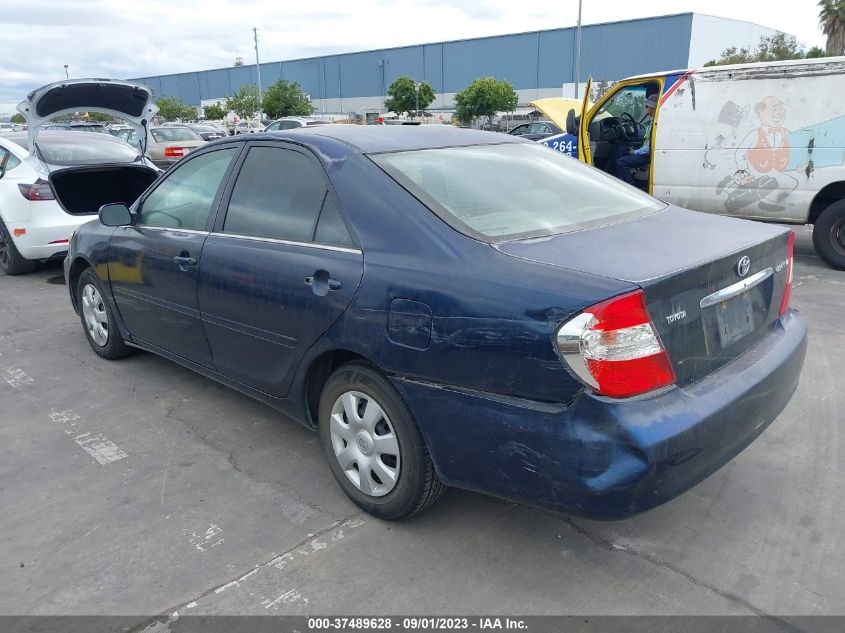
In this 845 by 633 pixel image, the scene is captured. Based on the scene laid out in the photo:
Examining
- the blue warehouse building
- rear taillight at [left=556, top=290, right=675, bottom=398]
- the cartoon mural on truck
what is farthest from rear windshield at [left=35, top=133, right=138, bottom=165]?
the blue warehouse building

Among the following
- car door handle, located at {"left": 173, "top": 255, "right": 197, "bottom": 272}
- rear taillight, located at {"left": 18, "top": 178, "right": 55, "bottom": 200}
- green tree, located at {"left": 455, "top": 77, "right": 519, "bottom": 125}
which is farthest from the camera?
green tree, located at {"left": 455, "top": 77, "right": 519, "bottom": 125}

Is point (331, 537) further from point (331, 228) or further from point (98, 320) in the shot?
point (98, 320)

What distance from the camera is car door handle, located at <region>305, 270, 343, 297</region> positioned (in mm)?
2799

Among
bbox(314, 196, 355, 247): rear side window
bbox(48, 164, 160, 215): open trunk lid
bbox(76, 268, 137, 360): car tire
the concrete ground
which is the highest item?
bbox(314, 196, 355, 247): rear side window

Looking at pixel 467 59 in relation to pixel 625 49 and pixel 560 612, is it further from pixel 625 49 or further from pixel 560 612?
pixel 560 612

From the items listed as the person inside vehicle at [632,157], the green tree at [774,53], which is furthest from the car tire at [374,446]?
the green tree at [774,53]

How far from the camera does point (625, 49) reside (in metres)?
55.6

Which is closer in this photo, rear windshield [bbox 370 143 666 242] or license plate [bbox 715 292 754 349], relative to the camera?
license plate [bbox 715 292 754 349]

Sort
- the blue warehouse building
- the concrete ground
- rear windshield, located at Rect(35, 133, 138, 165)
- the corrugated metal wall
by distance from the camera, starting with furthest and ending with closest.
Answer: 1. the corrugated metal wall
2. the blue warehouse building
3. rear windshield, located at Rect(35, 133, 138, 165)
4. the concrete ground

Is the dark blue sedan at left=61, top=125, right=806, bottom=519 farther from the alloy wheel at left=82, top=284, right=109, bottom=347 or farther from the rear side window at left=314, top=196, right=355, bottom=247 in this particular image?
the alloy wheel at left=82, top=284, right=109, bottom=347

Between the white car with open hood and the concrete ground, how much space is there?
12.6 ft

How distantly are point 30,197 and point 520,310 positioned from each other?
6.58 meters

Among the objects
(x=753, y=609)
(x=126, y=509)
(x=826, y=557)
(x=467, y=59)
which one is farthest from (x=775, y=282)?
(x=467, y=59)

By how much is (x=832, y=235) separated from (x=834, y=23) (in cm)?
4046
